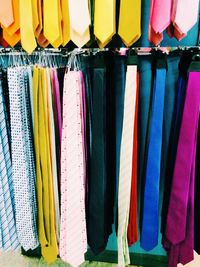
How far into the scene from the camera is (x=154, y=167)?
0.96m

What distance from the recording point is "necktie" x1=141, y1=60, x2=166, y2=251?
907 millimetres

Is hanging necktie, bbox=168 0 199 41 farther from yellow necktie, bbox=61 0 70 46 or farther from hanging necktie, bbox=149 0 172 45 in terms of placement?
yellow necktie, bbox=61 0 70 46

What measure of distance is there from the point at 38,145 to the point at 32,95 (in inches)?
7.0

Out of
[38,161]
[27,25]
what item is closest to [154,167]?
[38,161]

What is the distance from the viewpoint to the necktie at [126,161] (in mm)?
907

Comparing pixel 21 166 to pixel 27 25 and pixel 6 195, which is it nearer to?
pixel 6 195

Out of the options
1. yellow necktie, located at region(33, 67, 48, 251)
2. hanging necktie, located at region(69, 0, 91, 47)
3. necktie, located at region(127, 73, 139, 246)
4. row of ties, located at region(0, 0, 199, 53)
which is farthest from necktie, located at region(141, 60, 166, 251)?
yellow necktie, located at region(33, 67, 48, 251)

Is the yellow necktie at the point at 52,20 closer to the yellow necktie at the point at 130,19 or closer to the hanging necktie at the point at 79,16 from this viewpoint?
the hanging necktie at the point at 79,16

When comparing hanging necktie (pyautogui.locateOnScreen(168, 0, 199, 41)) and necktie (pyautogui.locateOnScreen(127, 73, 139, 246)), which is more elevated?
hanging necktie (pyautogui.locateOnScreen(168, 0, 199, 41))

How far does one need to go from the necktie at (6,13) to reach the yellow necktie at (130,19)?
36cm

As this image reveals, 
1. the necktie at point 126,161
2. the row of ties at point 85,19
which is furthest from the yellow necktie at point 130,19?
the necktie at point 126,161

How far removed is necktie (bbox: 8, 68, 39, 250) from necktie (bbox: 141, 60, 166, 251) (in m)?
0.42

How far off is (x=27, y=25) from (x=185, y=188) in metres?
0.75

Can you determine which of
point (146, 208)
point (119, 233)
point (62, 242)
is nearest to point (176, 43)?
point (146, 208)
